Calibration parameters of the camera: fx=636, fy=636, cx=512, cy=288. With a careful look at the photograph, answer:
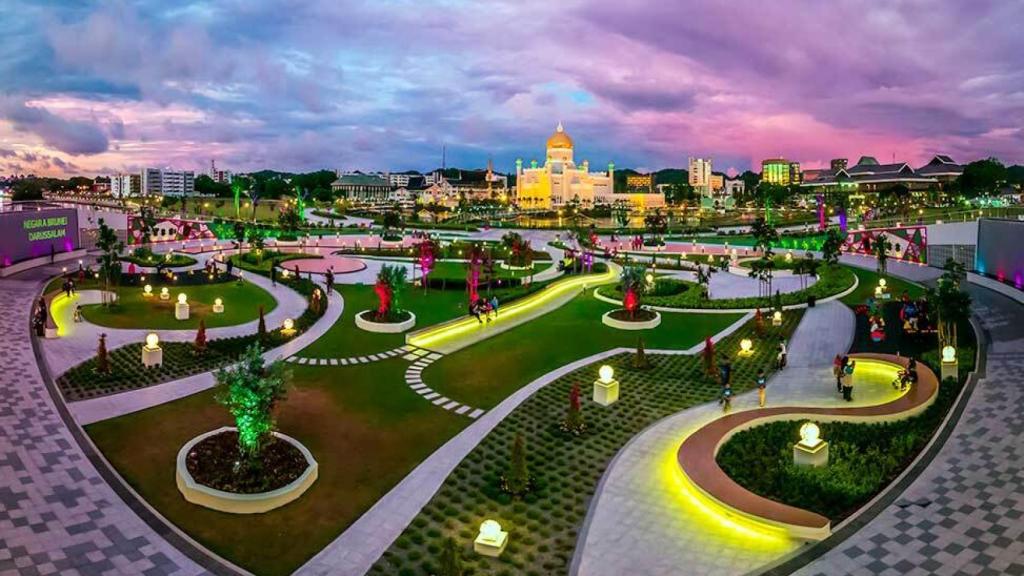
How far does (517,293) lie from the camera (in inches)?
1594

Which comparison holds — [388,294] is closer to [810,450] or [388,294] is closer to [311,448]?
[311,448]

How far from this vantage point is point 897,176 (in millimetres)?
170375

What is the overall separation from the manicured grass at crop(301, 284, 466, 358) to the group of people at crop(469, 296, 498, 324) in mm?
1822

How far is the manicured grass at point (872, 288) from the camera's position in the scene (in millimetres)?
38062

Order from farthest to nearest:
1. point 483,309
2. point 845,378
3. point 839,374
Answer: point 483,309, point 839,374, point 845,378

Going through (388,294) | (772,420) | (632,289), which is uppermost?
(632,289)

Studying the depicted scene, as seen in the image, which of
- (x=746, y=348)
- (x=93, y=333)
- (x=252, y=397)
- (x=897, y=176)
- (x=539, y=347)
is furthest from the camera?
(x=897, y=176)

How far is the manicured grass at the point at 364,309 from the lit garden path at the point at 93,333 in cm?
321

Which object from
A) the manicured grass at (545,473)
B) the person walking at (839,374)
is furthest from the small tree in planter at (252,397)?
the person walking at (839,374)

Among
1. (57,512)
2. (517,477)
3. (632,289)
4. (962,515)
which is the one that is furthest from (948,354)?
(57,512)

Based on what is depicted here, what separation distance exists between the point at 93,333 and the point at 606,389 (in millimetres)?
23244

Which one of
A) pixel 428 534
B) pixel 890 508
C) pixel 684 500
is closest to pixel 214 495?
pixel 428 534

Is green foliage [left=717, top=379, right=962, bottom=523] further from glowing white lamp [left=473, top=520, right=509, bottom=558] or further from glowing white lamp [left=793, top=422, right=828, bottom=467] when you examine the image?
glowing white lamp [left=473, top=520, right=509, bottom=558]

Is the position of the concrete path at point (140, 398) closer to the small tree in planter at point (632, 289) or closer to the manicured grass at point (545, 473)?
the manicured grass at point (545, 473)
